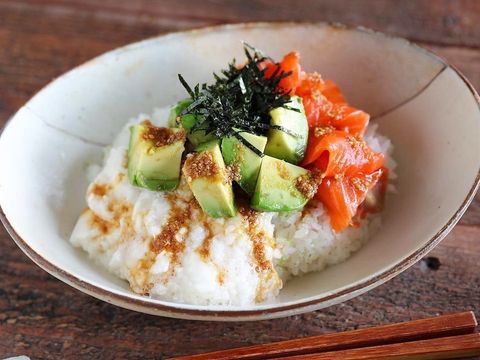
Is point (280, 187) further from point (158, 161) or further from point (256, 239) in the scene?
point (158, 161)

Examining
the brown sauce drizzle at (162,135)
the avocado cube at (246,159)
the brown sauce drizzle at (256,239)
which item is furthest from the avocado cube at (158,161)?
the brown sauce drizzle at (256,239)

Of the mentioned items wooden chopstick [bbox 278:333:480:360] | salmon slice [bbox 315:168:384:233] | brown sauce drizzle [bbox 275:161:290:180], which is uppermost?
brown sauce drizzle [bbox 275:161:290:180]

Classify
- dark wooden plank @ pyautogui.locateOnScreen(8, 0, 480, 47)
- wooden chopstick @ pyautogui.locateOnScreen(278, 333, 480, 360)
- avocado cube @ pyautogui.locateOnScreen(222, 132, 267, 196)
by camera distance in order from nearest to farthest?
1. wooden chopstick @ pyautogui.locateOnScreen(278, 333, 480, 360)
2. avocado cube @ pyautogui.locateOnScreen(222, 132, 267, 196)
3. dark wooden plank @ pyautogui.locateOnScreen(8, 0, 480, 47)

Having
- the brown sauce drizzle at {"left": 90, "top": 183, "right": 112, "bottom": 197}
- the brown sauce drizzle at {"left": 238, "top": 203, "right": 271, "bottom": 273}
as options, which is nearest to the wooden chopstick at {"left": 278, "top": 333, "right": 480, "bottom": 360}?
the brown sauce drizzle at {"left": 238, "top": 203, "right": 271, "bottom": 273}

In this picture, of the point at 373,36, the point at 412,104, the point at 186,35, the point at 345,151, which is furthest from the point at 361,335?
the point at 186,35

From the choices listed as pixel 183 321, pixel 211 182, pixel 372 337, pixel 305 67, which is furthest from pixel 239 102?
pixel 372 337

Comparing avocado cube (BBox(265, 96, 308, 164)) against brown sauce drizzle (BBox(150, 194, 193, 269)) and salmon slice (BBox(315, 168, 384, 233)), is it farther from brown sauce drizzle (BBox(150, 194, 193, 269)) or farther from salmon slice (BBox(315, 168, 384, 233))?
brown sauce drizzle (BBox(150, 194, 193, 269))

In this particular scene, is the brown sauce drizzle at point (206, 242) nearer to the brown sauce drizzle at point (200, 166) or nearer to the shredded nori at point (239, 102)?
the brown sauce drizzle at point (200, 166)
